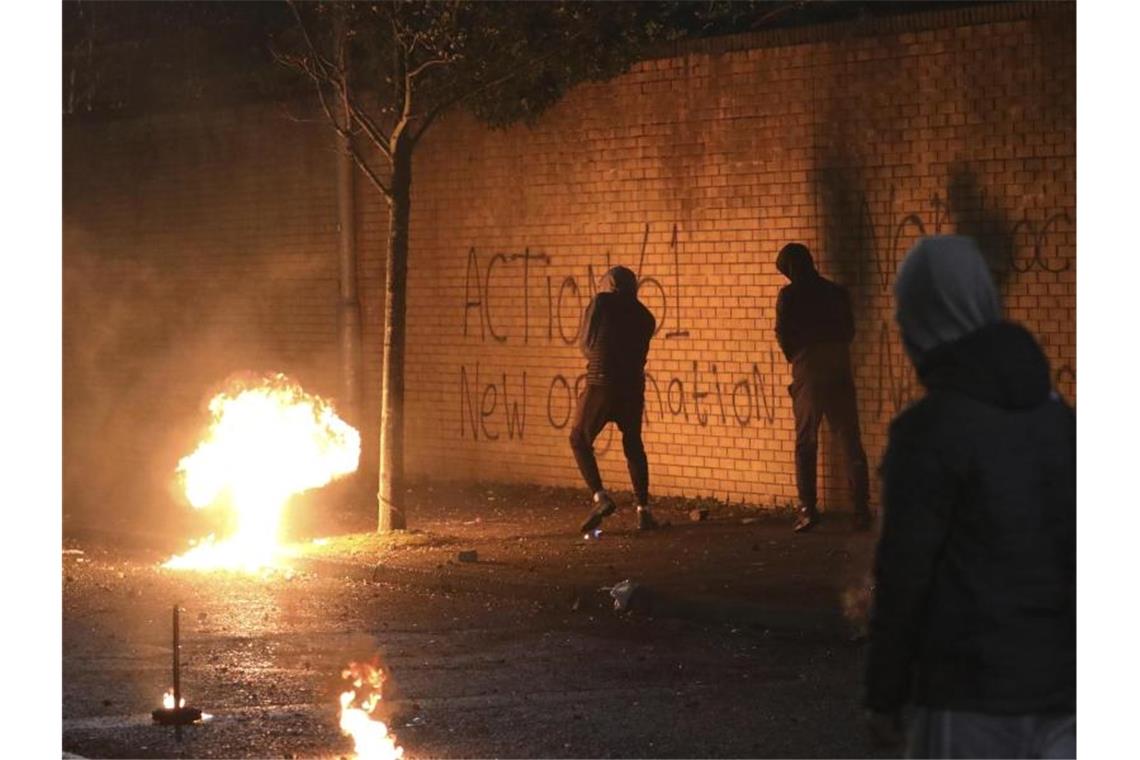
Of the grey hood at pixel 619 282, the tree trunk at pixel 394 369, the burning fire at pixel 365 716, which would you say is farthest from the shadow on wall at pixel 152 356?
the burning fire at pixel 365 716

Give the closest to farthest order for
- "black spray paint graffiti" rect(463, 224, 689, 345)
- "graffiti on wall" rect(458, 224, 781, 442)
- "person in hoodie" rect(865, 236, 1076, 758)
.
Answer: "person in hoodie" rect(865, 236, 1076, 758), "graffiti on wall" rect(458, 224, 781, 442), "black spray paint graffiti" rect(463, 224, 689, 345)

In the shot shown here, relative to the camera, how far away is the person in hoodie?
12.6 feet

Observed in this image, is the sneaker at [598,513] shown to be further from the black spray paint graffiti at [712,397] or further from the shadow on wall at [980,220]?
the shadow on wall at [980,220]

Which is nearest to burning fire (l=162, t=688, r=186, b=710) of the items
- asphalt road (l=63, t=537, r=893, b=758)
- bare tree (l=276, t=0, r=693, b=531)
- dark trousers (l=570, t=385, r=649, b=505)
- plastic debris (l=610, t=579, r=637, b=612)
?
asphalt road (l=63, t=537, r=893, b=758)

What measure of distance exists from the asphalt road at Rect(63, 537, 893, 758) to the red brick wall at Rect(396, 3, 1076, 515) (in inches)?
139

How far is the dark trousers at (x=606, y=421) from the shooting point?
1264cm

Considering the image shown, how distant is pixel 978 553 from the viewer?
3.88 m

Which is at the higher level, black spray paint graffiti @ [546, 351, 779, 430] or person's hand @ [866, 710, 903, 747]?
black spray paint graffiti @ [546, 351, 779, 430]

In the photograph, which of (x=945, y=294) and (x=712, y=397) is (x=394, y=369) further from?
(x=945, y=294)

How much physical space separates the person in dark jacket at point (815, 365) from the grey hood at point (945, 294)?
7.99 metres

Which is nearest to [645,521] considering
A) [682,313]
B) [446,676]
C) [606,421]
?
[606,421]

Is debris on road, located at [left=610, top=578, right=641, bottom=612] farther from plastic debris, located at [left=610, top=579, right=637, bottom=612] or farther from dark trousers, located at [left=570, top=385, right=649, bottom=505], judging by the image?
dark trousers, located at [left=570, top=385, right=649, bottom=505]

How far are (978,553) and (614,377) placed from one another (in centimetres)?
876

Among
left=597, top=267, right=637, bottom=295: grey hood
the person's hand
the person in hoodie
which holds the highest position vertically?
left=597, top=267, right=637, bottom=295: grey hood
